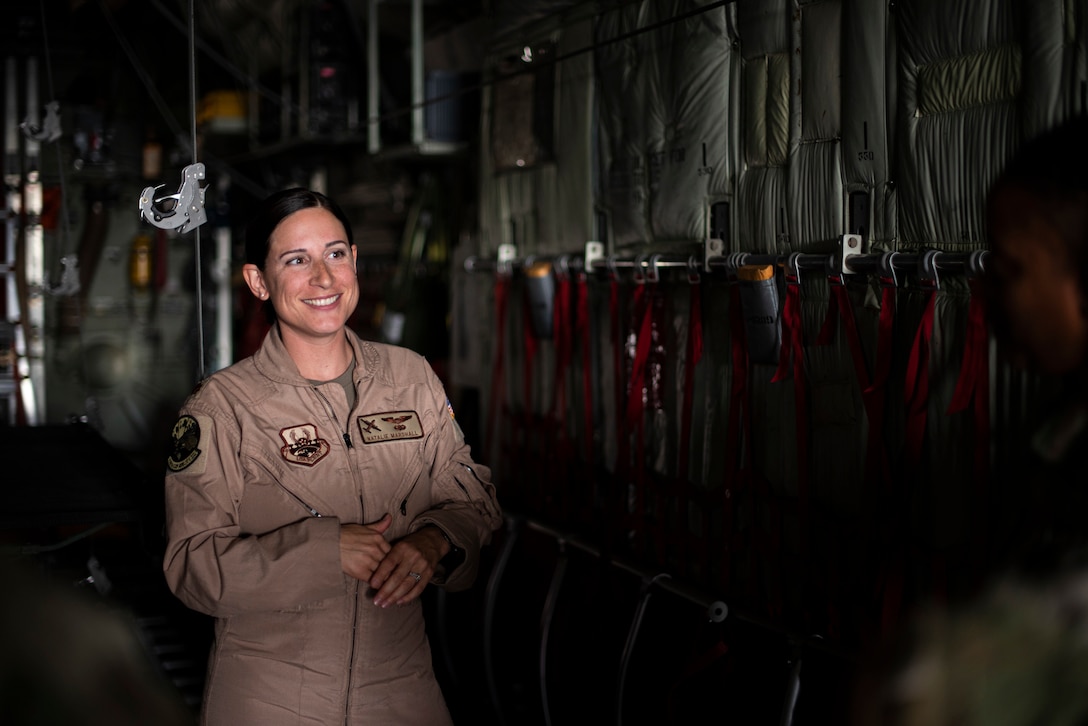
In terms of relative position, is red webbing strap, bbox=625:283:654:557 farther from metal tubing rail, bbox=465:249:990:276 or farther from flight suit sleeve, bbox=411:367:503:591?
flight suit sleeve, bbox=411:367:503:591

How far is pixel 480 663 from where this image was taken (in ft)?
16.0

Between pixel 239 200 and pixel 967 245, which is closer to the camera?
pixel 967 245

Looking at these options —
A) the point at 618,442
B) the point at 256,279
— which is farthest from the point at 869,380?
the point at 256,279

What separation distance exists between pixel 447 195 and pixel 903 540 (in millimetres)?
4194

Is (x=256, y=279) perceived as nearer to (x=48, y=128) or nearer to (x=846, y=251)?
(x=846, y=251)

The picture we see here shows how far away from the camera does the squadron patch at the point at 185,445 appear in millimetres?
2219

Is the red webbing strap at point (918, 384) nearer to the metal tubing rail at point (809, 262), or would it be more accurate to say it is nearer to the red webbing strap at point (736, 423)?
the metal tubing rail at point (809, 262)

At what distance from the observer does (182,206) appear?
262cm

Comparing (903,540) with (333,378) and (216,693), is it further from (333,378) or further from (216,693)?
(216,693)

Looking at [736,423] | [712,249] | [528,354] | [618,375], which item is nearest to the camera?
[736,423]

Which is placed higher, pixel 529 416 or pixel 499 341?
pixel 499 341

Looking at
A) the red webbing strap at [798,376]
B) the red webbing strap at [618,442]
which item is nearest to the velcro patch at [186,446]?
the red webbing strap at [798,376]

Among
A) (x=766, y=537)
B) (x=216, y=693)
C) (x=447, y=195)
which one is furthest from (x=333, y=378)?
(x=447, y=195)

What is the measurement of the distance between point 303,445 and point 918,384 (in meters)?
1.39
